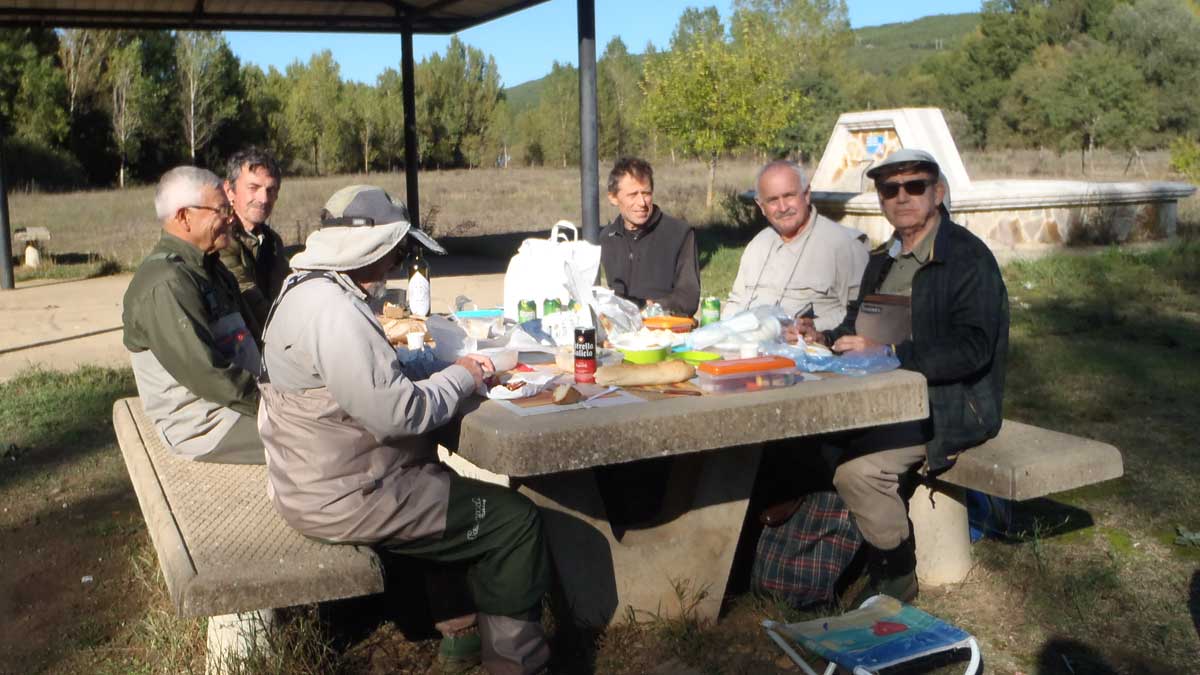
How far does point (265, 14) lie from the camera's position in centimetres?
1159

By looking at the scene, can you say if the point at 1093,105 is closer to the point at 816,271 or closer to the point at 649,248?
the point at 649,248

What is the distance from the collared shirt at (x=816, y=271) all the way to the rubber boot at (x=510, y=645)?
180cm

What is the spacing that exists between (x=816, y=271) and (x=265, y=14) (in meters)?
9.01

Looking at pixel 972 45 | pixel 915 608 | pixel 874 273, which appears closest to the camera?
pixel 915 608

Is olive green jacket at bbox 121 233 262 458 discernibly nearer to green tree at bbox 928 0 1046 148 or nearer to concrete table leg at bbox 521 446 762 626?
concrete table leg at bbox 521 446 762 626

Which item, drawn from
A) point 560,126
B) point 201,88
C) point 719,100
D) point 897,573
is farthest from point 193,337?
point 560,126

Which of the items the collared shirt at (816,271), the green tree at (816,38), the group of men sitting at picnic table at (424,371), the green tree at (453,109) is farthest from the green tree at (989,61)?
the group of men sitting at picnic table at (424,371)

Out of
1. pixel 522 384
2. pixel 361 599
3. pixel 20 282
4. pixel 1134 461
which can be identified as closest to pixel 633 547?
pixel 522 384

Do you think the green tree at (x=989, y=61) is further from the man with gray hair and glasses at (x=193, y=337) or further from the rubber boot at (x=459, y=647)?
the rubber boot at (x=459, y=647)

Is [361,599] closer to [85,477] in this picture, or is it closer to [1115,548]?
[85,477]

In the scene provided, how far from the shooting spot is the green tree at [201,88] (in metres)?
44.1

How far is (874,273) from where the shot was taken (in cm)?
388

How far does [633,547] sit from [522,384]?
0.76 metres

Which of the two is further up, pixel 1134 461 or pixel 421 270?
pixel 421 270
